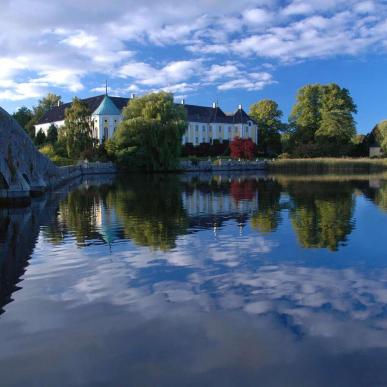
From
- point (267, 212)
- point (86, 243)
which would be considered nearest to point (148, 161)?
point (267, 212)

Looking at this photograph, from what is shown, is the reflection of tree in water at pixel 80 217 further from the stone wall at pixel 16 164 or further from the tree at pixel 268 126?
the tree at pixel 268 126

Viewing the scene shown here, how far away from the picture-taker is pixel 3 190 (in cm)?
2672

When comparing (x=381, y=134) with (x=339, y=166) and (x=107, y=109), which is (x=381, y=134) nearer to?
(x=339, y=166)

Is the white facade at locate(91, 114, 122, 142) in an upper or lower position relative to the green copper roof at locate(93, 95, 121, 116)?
lower

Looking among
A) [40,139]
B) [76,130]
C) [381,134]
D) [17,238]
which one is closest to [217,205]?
[17,238]

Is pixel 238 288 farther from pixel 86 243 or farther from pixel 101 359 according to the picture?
pixel 86 243

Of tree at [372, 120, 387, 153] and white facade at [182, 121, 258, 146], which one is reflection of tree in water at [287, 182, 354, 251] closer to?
tree at [372, 120, 387, 153]

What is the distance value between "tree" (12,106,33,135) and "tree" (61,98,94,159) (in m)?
45.6

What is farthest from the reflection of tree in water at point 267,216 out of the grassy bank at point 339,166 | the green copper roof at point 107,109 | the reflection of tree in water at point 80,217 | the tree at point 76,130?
the green copper roof at point 107,109

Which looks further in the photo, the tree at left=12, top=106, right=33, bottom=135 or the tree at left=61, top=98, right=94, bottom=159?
the tree at left=12, top=106, right=33, bottom=135

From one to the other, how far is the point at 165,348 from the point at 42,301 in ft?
11.2

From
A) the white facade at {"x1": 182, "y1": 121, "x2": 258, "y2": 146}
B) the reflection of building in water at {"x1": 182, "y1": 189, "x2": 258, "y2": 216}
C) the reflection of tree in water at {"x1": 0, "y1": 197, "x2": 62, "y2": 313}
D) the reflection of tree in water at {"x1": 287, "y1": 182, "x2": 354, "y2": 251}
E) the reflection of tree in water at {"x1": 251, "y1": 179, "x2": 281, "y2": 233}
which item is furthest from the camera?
the white facade at {"x1": 182, "y1": 121, "x2": 258, "y2": 146}

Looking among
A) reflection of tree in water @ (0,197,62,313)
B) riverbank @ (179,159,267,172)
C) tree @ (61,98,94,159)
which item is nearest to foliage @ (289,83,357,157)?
riverbank @ (179,159,267,172)

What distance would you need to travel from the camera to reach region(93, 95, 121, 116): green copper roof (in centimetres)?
9894
